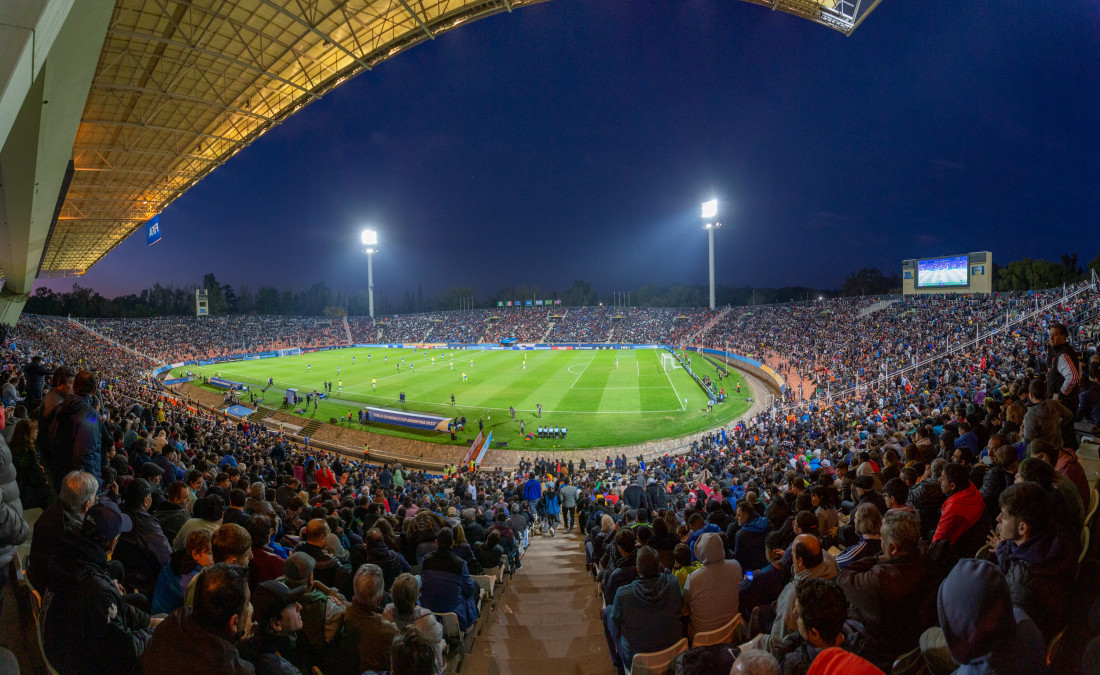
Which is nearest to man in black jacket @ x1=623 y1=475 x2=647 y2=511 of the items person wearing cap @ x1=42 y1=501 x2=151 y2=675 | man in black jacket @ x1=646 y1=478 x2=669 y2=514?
man in black jacket @ x1=646 y1=478 x2=669 y2=514

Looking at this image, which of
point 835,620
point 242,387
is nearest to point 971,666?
point 835,620

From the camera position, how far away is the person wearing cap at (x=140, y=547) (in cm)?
357

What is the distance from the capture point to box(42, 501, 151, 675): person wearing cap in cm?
252

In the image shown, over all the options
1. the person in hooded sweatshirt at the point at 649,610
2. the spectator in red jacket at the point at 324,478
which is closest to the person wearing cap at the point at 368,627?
the person in hooded sweatshirt at the point at 649,610

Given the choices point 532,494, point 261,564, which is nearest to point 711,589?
point 261,564

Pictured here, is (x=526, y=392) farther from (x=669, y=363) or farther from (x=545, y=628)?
(x=545, y=628)

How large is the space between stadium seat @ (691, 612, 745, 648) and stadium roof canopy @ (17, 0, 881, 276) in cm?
1399

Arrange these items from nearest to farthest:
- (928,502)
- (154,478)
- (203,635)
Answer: (203,635)
(928,502)
(154,478)

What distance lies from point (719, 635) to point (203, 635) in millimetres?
3461

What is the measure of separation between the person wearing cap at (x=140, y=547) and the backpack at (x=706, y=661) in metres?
3.86

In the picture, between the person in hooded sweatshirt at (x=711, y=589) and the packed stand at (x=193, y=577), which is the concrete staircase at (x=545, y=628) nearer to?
the packed stand at (x=193, y=577)

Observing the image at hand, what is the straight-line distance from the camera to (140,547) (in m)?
3.59

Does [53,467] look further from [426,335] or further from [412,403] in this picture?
[426,335]

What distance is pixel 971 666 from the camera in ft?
7.09
